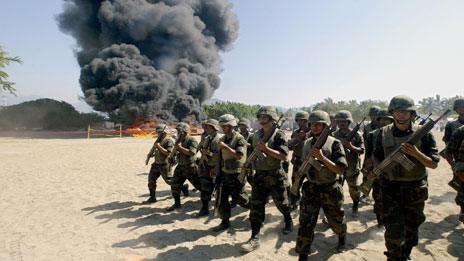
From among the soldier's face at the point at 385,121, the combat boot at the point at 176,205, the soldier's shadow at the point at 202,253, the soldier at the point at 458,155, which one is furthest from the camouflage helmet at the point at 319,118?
the combat boot at the point at 176,205

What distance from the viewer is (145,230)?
5.93 meters

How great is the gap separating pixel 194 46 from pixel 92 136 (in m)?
21.9

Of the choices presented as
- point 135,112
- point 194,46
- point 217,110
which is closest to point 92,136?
point 135,112

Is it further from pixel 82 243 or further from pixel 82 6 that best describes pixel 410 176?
pixel 82 6

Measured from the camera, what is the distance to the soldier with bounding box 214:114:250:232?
583 cm

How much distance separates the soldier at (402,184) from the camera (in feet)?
12.4

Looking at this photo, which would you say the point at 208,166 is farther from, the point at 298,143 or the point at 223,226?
the point at 298,143

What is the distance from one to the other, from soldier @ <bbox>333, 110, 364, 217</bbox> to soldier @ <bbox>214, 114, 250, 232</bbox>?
6.53ft

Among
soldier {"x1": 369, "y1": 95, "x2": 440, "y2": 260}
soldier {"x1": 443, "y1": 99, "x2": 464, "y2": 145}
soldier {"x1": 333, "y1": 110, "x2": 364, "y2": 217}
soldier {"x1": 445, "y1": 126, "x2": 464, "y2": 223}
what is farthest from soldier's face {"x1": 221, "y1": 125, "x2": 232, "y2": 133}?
soldier {"x1": 443, "y1": 99, "x2": 464, "y2": 145}

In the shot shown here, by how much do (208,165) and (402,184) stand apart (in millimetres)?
3913

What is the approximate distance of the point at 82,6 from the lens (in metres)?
47.2

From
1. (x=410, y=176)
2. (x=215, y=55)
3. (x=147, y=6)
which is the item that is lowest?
(x=410, y=176)

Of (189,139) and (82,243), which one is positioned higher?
(189,139)

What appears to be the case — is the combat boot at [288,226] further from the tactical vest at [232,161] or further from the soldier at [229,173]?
the tactical vest at [232,161]
